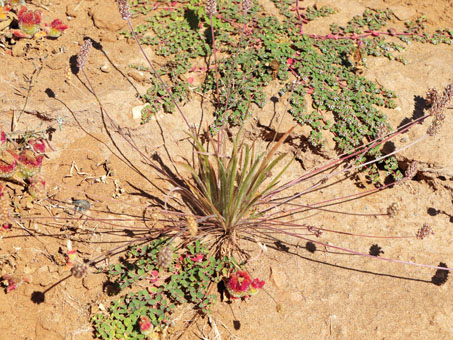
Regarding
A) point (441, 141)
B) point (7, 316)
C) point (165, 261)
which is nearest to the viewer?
point (165, 261)

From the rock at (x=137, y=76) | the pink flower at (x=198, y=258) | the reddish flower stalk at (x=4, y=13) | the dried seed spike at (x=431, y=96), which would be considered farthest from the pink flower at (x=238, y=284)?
the reddish flower stalk at (x=4, y=13)

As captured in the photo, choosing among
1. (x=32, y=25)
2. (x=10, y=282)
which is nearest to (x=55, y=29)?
(x=32, y=25)

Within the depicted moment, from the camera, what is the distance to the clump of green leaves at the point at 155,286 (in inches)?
107

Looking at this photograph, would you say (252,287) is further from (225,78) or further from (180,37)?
(180,37)

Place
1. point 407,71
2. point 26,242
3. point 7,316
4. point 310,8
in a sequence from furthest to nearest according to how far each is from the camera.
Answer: point 310,8
point 407,71
point 26,242
point 7,316

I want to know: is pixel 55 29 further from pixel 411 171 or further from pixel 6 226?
pixel 411 171

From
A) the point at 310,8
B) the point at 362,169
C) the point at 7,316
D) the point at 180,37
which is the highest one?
the point at 310,8

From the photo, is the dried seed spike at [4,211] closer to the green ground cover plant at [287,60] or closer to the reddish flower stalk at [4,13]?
the green ground cover plant at [287,60]

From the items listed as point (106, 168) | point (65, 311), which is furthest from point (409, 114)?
point (65, 311)

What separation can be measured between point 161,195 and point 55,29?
2077mm

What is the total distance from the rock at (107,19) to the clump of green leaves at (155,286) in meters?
2.40

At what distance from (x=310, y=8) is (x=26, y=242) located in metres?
3.74

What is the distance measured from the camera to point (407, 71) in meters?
3.99

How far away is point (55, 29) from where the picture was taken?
3.95 meters
